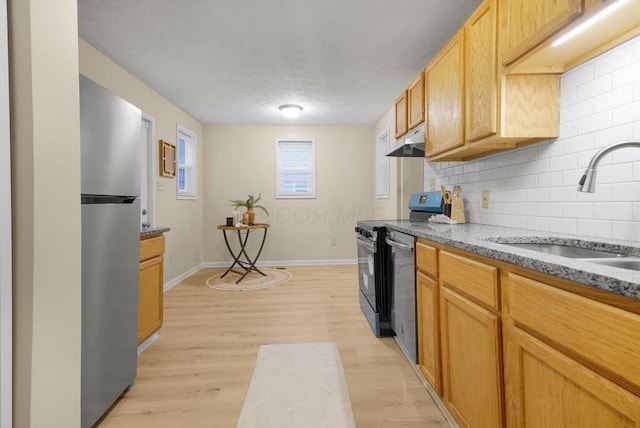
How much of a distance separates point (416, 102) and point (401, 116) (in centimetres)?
33

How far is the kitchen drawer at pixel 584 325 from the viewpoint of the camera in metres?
0.57

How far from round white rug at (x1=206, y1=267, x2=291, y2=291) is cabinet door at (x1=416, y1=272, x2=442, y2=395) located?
2.48 metres

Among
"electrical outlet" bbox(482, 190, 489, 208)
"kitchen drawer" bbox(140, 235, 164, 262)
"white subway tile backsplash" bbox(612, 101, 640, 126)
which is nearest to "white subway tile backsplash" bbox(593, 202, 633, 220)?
"white subway tile backsplash" bbox(612, 101, 640, 126)

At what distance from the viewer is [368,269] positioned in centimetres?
250

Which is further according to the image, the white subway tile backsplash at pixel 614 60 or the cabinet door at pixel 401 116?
the cabinet door at pixel 401 116

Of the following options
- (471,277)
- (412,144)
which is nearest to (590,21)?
(471,277)

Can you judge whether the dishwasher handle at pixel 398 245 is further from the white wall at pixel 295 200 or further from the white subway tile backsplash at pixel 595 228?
the white wall at pixel 295 200

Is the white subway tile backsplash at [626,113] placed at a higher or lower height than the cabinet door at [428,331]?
higher

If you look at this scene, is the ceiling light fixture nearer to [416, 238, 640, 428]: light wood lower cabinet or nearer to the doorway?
the doorway

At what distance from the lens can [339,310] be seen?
2.96m

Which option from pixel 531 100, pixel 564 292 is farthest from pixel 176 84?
pixel 564 292

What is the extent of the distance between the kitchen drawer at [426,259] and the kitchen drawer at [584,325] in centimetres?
56

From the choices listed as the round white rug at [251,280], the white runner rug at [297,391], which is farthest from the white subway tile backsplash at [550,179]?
the round white rug at [251,280]

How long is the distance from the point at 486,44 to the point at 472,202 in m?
1.07
